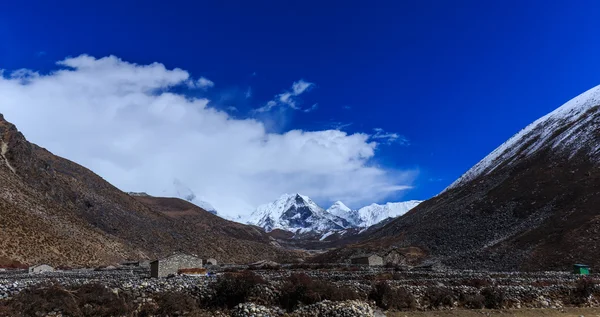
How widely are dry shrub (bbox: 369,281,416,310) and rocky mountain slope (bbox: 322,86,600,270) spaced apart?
90.0ft

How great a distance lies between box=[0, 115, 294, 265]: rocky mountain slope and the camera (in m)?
62.8

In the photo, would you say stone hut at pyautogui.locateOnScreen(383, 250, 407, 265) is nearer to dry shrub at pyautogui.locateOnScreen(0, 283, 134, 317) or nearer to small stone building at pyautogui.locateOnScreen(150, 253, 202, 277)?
small stone building at pyautogui.locateOnScreen(150, 253, 202, 277)

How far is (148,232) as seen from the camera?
10388cm

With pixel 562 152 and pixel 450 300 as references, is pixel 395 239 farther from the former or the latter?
pixel 450 300

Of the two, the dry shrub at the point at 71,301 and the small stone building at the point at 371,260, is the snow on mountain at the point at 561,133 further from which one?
the dry shrub at the point at 71,301

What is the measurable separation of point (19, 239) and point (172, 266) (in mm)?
38305

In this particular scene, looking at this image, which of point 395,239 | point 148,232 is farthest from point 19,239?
point 395,239

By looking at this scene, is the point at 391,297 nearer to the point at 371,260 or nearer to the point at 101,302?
the point at 101,302

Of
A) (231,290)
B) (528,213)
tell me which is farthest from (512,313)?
(528,213)

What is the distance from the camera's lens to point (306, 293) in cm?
2161

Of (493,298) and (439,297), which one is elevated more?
(439,297)

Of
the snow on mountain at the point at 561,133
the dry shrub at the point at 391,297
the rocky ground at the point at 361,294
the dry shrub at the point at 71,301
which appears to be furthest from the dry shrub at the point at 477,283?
the snow on mountain at the point at 561,133

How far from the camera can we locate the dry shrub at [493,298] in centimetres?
2433

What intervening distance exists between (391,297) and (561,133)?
296 ft
